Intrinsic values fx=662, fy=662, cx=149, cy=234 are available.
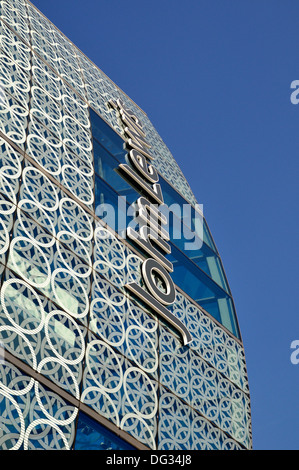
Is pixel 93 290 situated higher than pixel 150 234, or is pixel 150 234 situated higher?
pixel 150 234

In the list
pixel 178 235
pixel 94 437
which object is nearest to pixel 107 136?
pixel 178 235

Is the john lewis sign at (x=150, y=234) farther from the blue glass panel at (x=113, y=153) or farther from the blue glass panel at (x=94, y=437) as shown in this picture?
the blue glass panel at (x=94, y=437)

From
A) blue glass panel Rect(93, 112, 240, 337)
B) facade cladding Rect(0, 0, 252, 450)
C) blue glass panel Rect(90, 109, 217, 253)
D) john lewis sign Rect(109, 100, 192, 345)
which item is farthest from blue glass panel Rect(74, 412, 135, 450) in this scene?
blue glass panel Rect(90, 109, 217, 253)

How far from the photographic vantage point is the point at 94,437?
11.9m

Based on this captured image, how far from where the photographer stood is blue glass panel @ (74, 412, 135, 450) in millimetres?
11469

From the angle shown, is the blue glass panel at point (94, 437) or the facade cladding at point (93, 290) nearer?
the facade cladding at point (93, 290)

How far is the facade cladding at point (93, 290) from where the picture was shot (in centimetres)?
1130

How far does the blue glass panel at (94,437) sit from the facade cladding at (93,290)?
3 centimetres

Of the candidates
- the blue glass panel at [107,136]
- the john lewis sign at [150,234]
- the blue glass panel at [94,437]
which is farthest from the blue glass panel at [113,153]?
the blue glass panel at [94,437]

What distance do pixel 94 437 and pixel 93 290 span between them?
3.10 m

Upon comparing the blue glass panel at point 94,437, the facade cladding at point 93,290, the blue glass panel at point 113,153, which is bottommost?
the blue glass panel at point 94,437

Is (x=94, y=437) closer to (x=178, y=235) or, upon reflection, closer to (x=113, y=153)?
(x=178, y=235)
